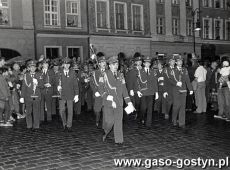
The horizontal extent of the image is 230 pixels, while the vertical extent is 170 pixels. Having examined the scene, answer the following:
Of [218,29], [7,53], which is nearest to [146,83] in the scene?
[7,53]

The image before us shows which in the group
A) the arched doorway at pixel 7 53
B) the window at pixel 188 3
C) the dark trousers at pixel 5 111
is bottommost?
the dark trousers at pixel 5 111

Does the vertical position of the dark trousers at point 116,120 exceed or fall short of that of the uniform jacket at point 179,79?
it falls short

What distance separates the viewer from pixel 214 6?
41.7 metres

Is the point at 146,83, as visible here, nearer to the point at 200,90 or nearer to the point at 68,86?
the point at 68,86

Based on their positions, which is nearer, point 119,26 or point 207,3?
point 119,26

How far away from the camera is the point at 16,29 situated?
24281mm

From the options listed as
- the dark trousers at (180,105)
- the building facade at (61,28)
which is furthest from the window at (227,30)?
the dark trousers at (180,105)

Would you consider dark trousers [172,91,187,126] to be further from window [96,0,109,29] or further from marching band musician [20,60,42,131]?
window [96,0,109,29]

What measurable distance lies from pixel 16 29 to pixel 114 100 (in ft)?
58.5

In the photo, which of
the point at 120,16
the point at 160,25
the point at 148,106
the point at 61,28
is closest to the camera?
the point at 148,106

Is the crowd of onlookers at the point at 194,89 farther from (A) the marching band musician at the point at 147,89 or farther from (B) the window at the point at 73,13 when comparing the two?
(B) the window at the point at 73,13

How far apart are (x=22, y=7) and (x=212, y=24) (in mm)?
24279

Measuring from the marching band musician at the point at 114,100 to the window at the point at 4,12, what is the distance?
17509 millimetres

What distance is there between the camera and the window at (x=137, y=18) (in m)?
32.8
